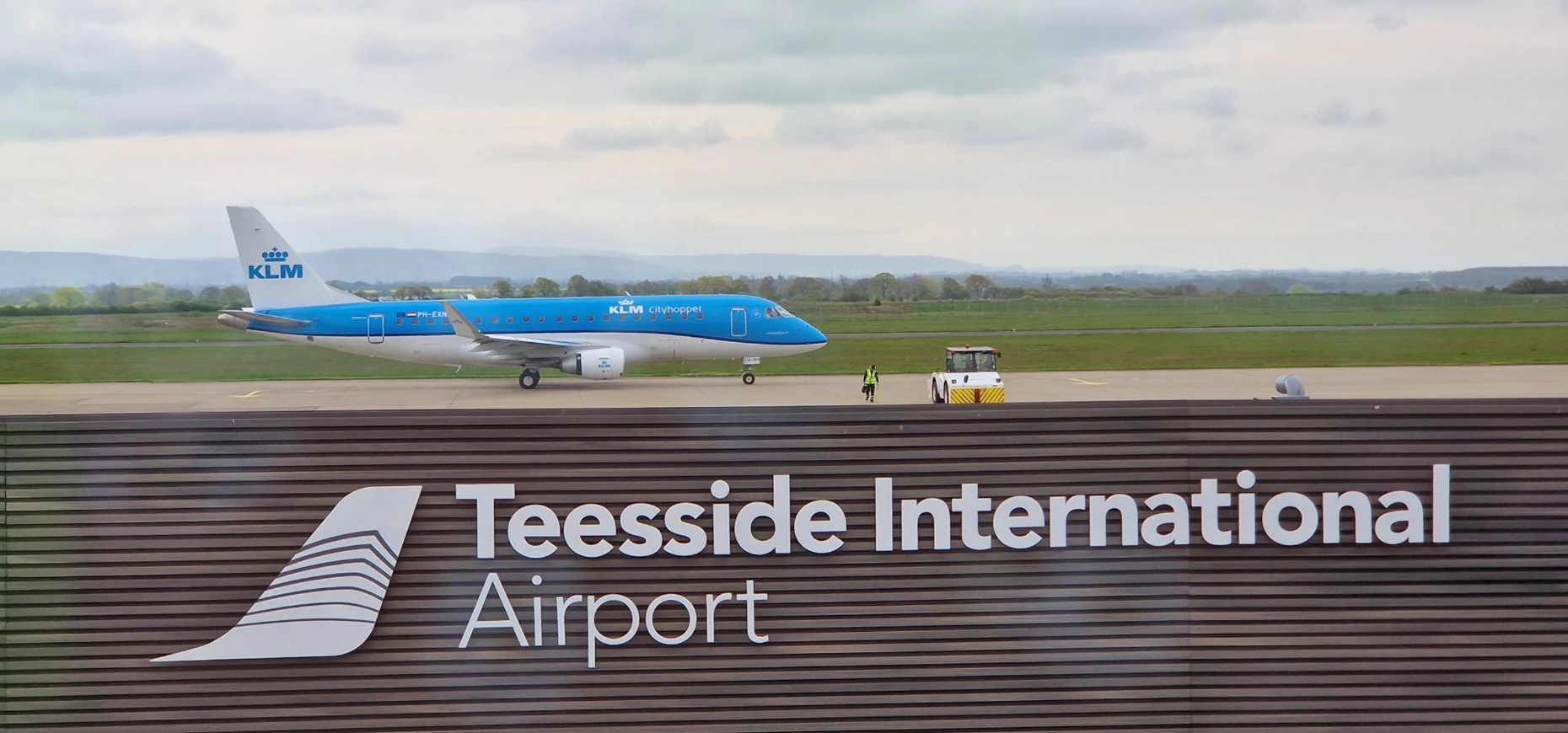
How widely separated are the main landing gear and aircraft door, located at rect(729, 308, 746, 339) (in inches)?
274

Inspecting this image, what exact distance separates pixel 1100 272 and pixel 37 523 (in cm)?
8425

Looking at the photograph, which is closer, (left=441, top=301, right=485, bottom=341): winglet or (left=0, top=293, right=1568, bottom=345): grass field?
(left=441, top=301, right=485, bottom=341): winglet

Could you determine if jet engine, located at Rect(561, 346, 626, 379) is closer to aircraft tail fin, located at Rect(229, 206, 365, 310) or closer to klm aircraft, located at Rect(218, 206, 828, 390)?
klm aircraft, located at Rect(218, 206, 828, 390)

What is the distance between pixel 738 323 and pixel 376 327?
1258 centimetres

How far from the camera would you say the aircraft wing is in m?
44.8

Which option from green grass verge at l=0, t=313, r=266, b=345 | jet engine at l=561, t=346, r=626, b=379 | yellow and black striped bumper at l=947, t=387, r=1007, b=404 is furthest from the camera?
green grass verge at l=0, t=313, r=266, b=345

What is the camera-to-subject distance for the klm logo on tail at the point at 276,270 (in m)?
48.5

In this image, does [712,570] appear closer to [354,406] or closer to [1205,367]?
[354,406]

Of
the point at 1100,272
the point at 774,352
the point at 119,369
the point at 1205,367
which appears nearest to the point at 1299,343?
the point at 1205,367

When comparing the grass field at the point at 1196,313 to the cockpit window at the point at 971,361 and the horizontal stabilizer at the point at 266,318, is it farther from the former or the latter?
the cockpit window at the point at 971,361

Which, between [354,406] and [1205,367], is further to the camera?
[1205,367]

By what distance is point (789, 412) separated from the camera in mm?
11078

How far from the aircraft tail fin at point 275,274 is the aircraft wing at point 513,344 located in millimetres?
5381

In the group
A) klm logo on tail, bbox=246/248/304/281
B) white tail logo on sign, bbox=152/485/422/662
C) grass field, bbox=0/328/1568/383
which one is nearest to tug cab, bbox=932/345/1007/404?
grass field, bbox=0/328/1568/383
